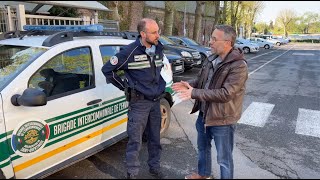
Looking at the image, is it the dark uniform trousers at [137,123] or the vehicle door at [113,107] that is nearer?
the dark uniform trousers at [137,123]

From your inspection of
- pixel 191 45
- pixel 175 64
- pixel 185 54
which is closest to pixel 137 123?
pixel 175 64

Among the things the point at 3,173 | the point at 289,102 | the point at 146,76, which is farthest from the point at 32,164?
the point at 289,102

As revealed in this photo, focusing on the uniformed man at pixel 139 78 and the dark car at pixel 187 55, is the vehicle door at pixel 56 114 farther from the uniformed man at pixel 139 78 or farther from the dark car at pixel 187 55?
the dark car at pixel 187 55

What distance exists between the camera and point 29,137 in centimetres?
287

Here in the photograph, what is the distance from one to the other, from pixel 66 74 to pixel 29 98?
2.88 ft

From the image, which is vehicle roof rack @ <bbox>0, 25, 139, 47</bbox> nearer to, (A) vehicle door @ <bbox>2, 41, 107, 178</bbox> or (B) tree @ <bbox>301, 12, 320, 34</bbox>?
(A) vehicle door @ <bbox>2, 41, 107, 178</bbox>

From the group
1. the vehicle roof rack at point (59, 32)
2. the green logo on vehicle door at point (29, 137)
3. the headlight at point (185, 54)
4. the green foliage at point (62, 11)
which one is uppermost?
the green foliage at point (62, 11)

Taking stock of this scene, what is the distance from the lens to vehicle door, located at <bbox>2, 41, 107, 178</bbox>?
282cm

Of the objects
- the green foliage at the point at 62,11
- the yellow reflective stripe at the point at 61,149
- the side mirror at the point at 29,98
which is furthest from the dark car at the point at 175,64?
the side mirror at the point at 29,98

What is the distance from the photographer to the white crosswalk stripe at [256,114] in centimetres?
599

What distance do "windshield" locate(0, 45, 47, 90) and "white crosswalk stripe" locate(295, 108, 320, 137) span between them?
179 inches

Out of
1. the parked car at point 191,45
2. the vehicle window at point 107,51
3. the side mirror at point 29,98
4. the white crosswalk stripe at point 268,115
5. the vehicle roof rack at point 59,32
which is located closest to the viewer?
the side mirror at point 29,98

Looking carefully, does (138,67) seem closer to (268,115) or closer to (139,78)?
(139,78)

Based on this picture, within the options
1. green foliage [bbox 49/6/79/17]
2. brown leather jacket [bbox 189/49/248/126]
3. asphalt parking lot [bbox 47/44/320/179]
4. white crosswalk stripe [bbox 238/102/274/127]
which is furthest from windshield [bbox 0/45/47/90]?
green foliage [bbox 49/6/79/17]
